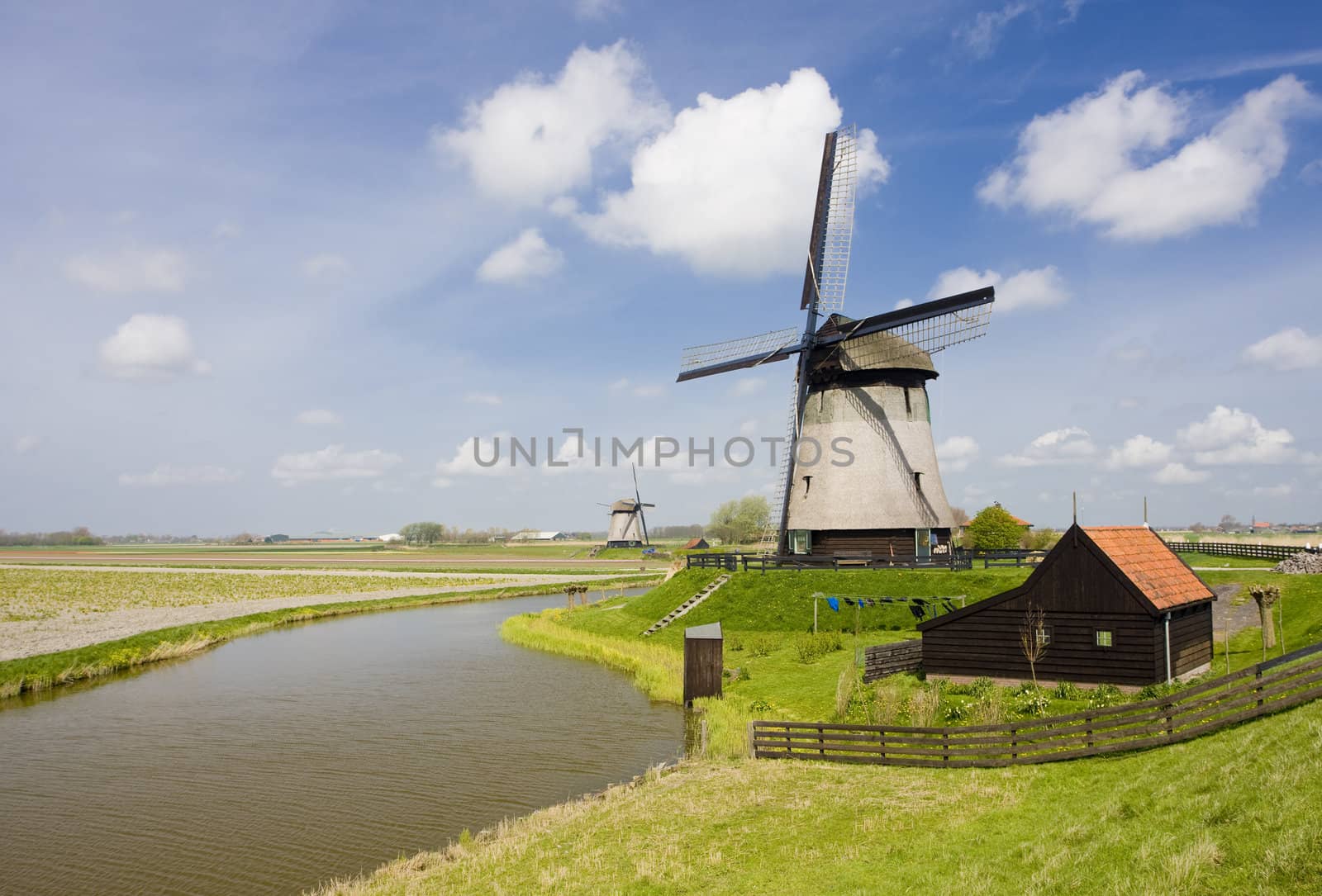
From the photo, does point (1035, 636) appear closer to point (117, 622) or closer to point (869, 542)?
point (869, 542)

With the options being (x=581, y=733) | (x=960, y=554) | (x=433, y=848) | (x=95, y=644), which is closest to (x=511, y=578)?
(x=95, y=644)

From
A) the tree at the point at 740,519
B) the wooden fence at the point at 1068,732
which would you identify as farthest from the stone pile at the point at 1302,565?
the tree at the point at 740,519

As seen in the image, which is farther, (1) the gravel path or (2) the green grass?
(1) the gravel path

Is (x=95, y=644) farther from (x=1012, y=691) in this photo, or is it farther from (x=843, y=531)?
(x=1012, y=691)

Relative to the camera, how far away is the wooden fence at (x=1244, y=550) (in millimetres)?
39062

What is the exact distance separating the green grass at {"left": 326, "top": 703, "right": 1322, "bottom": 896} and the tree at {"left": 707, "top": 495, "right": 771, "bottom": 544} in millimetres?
103687

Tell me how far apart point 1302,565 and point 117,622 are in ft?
173

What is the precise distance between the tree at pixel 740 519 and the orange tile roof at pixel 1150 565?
310ft

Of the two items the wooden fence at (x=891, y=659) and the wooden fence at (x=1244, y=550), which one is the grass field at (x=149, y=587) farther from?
the wooden fence at (x=1244, y=550)

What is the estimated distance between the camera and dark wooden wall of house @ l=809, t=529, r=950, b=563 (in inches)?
1368

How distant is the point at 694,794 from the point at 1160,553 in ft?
50.5

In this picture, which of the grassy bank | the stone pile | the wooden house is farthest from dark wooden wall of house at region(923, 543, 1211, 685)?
the grassy bank

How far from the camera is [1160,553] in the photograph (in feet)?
73.3

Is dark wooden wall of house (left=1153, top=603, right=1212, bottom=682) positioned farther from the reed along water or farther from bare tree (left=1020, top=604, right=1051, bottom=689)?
the reed along water
